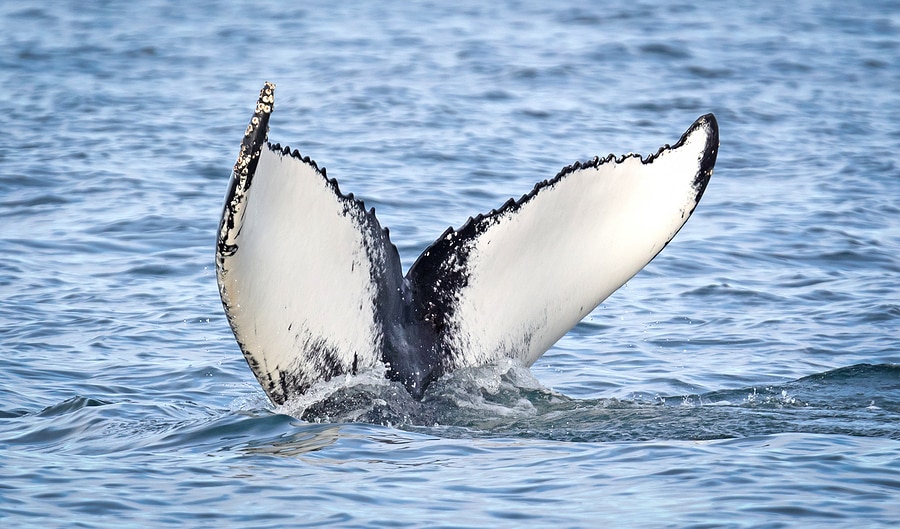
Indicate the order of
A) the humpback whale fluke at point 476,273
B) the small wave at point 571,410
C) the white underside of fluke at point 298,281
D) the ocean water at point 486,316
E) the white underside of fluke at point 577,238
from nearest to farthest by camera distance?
the white underside of fluke at point 298,281
the humpback whale fluke at point 476,273
the ocean water at point 486,316
the white underside of fluke at point 577,238
the small wave at point 571,410

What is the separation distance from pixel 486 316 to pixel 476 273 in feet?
0.68

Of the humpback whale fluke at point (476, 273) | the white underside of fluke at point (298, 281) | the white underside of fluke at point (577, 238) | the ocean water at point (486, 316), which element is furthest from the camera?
the white underside of fluke at point (577, 238)

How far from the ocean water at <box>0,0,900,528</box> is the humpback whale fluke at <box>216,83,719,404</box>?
0.18 metres

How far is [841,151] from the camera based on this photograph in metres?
14.6

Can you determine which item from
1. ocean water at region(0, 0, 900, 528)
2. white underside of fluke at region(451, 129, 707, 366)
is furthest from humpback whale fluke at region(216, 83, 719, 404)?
ocean water at region(0, 0, 900, 528)

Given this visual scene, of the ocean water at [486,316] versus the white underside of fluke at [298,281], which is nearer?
the white underside of fluke at [298,281]

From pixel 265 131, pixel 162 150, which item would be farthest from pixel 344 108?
pixel 265 131

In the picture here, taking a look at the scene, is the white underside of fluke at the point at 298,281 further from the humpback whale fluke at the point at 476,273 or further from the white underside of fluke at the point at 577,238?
the white underside of fluke at the point at 577,238

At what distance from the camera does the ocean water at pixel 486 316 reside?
518cm

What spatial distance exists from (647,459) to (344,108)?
11988 millimetres

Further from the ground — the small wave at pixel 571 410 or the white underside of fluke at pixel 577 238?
the white underside of fluke at pixel 577 238

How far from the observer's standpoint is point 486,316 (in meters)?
5.58

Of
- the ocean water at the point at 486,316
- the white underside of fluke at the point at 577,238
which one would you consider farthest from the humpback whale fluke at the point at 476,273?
the ocean water at the point at 486,316

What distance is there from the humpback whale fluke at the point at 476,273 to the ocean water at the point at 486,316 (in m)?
0.18
